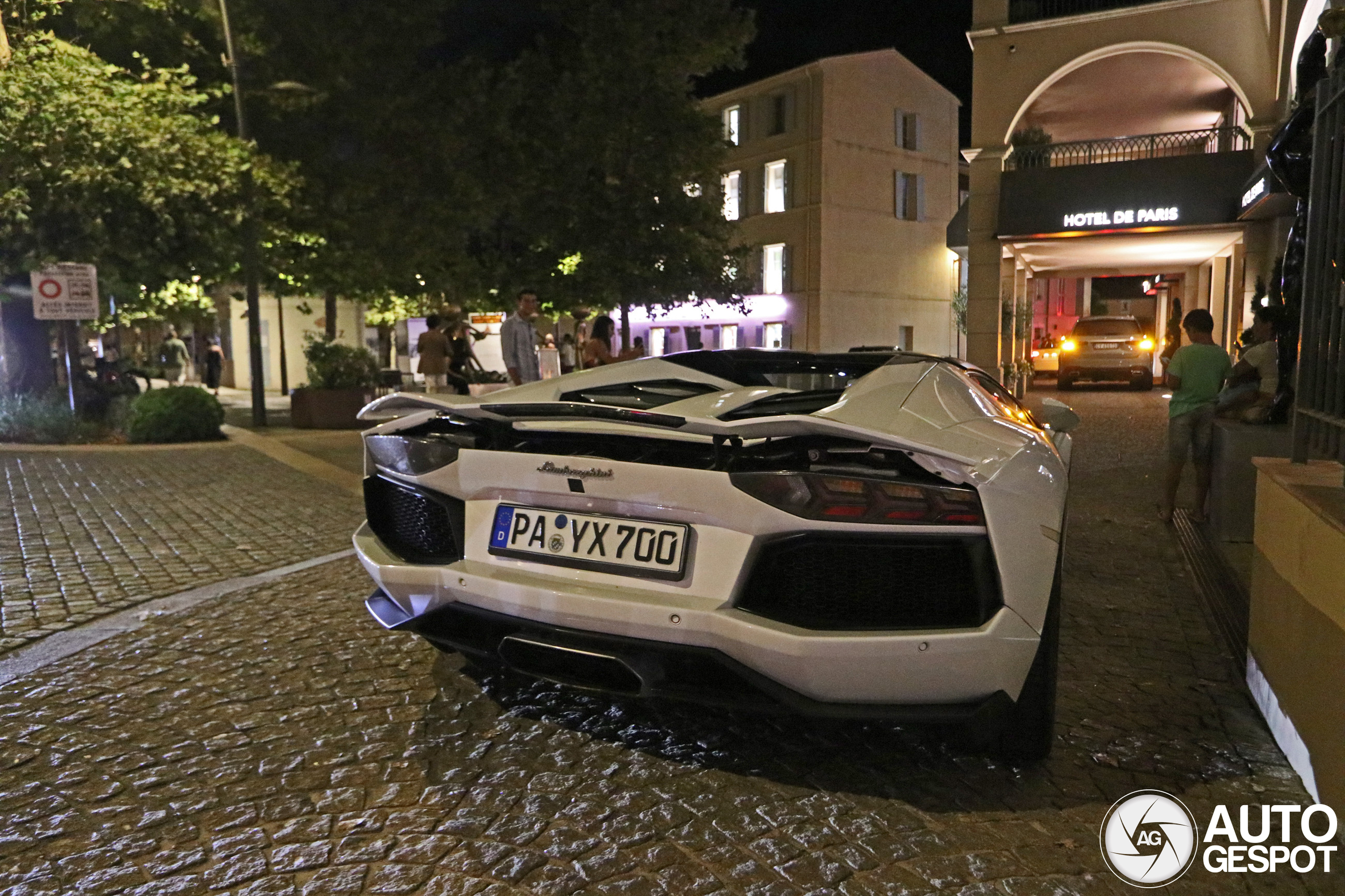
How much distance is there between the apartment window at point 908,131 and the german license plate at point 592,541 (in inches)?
1456

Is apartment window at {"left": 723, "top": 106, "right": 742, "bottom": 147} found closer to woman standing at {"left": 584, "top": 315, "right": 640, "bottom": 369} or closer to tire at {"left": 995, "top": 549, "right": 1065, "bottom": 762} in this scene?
woman standing at {"left": 584, "top": 315, "right": 640, "bottom": 369}

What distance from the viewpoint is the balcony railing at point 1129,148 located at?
18812 millimetres

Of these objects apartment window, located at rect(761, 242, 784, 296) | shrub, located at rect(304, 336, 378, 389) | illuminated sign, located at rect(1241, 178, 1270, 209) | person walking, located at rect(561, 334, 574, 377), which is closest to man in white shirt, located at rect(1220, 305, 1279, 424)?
illuminated sign, located at rect(1241, 178, 1270, 209)

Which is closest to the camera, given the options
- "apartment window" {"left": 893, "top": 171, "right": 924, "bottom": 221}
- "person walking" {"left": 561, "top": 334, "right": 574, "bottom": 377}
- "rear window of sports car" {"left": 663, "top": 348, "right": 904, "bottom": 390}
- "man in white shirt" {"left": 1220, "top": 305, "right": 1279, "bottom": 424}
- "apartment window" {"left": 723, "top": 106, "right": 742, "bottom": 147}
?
"rear window of sports car" {"left": 663, "top": 348, "right": 904, "bottom": 390}

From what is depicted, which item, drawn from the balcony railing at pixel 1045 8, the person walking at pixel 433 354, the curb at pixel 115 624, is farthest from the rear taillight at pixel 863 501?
the balcony railing at pixel 1045 8

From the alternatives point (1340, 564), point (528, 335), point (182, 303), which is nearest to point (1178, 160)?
point (528, 335)

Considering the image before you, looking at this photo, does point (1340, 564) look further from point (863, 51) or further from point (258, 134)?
point (863, 51)

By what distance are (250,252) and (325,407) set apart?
268cm

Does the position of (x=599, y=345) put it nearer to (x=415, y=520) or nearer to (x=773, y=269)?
(x=415, y=520)

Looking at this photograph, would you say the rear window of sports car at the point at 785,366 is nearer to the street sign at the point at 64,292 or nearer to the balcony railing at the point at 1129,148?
the street sign at the point at 64,292

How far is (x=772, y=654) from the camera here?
252cm

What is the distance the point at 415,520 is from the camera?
3.29 meters

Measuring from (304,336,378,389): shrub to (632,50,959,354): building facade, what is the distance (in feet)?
60.1

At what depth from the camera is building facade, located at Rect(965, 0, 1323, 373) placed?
56.4 ft
